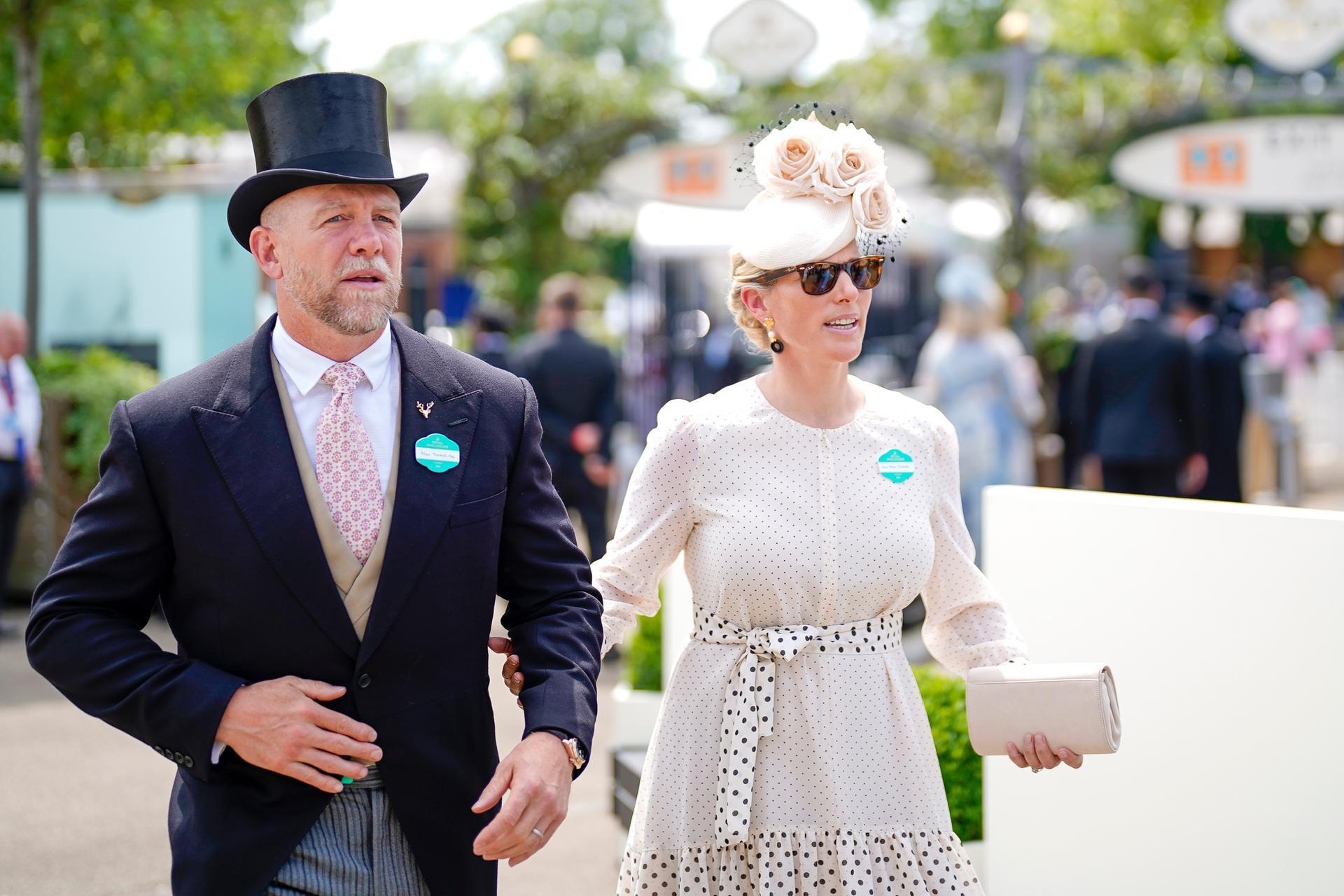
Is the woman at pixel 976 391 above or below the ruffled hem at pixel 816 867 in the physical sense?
above

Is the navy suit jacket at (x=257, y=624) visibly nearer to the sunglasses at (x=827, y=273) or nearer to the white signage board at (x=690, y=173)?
the sunglasses at (x=827, y=273)

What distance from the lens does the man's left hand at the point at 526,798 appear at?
2.32 m

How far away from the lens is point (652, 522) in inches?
120

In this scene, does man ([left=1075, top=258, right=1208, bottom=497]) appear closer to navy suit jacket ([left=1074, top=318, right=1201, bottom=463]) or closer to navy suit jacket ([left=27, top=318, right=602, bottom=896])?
navy suit jacket ([left=1074, top=318, right=1201, bottom=463])

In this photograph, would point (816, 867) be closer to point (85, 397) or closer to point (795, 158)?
point (795, 158)

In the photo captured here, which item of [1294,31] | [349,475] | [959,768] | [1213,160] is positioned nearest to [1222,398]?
[1213,160]

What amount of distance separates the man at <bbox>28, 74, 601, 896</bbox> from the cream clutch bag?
0.73 metres

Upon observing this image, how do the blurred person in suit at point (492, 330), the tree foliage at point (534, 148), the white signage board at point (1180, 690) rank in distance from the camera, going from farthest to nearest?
the tree foliage at point (534, 148) → the blurred person in suit at point (492, 330) → the white signage board at point (1180, 690)

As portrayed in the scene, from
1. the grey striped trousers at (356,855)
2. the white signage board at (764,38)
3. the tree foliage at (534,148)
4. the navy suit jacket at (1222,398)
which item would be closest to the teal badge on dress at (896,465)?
the grey striped trousers at (356,855)

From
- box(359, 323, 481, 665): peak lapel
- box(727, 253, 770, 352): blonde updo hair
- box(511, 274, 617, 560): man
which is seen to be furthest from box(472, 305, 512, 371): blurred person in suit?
box(359, 323, 481, 665): peak lapel

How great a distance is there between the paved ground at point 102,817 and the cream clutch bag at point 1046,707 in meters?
2.67

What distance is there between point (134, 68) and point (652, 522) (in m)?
11.4

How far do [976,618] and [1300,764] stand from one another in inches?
32.3

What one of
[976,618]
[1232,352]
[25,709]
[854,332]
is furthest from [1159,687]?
[1232,352]
